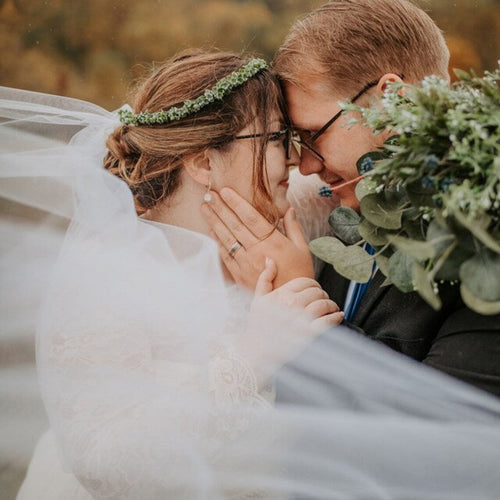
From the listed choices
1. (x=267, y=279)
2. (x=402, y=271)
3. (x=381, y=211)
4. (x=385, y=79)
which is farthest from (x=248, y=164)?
(x=402, y=271)

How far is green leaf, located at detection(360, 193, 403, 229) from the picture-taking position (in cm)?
109

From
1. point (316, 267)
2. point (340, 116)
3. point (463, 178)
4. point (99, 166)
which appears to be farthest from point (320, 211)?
point (463, 178)

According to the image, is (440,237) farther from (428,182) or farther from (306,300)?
(306,300)

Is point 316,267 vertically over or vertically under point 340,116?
under

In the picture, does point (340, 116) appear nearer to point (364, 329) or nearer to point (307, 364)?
point (364, 329)

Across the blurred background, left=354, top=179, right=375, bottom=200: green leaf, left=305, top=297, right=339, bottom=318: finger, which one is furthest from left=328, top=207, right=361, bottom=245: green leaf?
the blurred background

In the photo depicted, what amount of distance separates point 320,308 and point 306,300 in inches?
1.7

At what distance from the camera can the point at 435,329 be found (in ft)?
4.74

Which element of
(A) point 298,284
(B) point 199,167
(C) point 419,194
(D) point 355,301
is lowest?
(D) point 355,301

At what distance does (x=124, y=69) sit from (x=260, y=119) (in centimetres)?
125

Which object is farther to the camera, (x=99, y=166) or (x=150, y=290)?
(x=99, y=166)

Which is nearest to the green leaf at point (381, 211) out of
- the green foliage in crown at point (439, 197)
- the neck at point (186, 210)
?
the green foliage in crown at point (439, 197)

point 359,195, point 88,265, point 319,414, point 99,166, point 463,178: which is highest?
point 463,178

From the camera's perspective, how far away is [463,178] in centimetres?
101
